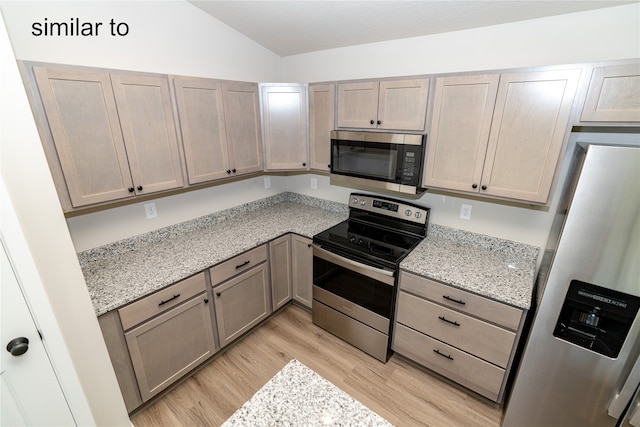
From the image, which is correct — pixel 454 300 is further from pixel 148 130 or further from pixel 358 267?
pixel 148 130

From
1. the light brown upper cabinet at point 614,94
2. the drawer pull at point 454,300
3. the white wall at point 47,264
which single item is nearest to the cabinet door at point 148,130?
the white wall at point 47,264

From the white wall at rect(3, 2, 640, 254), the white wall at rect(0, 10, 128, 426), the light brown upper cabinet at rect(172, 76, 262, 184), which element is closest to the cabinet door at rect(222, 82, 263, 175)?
the light brown upper cabinet at rect(172, 76, 262, 184)

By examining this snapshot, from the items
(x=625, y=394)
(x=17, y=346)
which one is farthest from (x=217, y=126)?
(x=625, y=394)

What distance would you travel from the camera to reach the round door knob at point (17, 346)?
1071 mm

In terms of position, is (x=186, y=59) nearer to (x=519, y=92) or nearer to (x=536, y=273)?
(x=519, y=92)

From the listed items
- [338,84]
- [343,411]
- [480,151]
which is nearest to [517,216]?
[480,151]

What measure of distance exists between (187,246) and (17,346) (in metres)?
1.09

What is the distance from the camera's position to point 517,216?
194 cm

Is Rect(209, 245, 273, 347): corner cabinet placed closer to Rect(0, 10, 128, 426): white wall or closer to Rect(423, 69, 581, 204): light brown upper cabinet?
Rect(0, 10, 128, 426): white wall

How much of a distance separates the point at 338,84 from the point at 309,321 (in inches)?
83.0

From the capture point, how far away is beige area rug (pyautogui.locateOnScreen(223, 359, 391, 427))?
0.80 meters

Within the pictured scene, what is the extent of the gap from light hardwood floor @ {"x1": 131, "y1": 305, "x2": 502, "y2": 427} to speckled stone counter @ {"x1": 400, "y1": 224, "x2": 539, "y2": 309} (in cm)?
85

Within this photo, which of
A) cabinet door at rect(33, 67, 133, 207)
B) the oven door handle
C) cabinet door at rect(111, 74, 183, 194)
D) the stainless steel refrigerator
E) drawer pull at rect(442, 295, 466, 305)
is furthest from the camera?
the oven door handle

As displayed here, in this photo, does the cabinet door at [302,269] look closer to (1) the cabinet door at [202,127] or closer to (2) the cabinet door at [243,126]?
(2) the cabinet door at [243,126]
